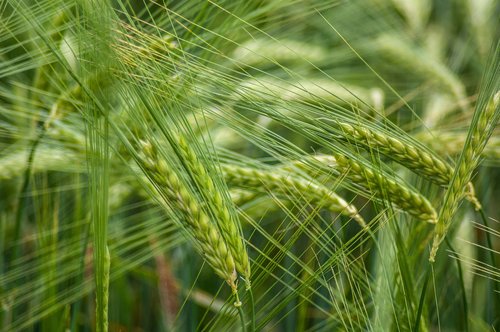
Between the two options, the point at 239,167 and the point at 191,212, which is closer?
the point at 191,212

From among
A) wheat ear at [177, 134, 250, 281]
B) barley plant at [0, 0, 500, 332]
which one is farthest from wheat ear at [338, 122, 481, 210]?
wheat ear at [177, 134, 250, 281]

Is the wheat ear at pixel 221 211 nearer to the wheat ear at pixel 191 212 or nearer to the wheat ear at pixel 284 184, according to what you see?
the wheat ear at pixel 191 212

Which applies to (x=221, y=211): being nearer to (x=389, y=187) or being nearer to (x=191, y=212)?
(x=191, y=212)

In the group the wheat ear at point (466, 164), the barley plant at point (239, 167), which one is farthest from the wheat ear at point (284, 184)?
the wheat ear at point (466, 164)

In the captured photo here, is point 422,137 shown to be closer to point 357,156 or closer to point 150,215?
point 357,156

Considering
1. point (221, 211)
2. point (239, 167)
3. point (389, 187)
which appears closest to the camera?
point (221, 211)

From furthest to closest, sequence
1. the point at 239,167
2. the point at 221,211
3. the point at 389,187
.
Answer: the point at 239,167 < the point at 389,187 < the point at 221,211

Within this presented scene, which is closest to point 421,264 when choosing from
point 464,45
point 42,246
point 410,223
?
point 410,223

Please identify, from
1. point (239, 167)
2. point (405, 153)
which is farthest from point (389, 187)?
point (239, 167)
